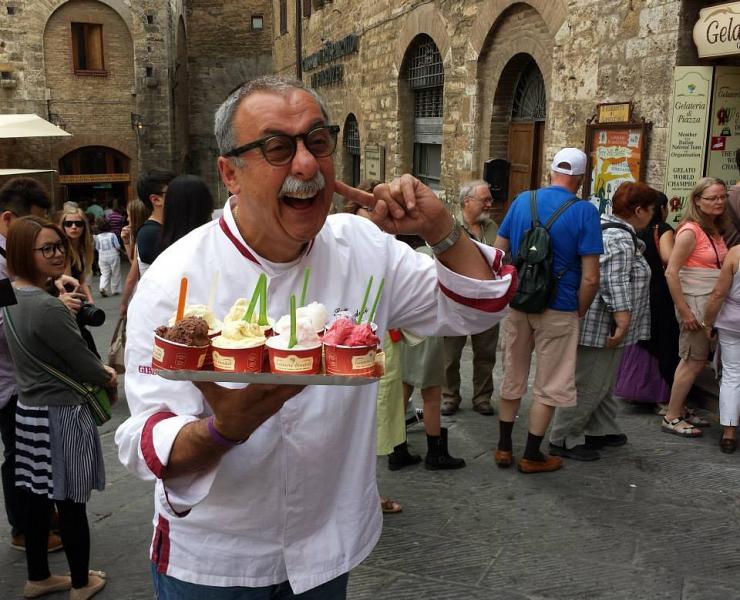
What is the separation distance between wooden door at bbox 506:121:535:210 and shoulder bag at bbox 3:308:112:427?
722cm

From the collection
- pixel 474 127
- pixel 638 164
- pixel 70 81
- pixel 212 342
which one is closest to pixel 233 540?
pixel 212 342

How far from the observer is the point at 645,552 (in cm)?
373

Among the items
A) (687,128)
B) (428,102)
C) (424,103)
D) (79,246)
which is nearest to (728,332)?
(687,128)

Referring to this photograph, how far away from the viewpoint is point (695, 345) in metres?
5.16

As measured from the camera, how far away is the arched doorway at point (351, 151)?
57.1 ft

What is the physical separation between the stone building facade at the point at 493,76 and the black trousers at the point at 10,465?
574 centimetres

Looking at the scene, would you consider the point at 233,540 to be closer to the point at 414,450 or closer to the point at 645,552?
the point at 645,552

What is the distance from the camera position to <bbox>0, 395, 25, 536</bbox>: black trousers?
3.64 m

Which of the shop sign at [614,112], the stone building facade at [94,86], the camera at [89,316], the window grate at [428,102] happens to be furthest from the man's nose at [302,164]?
the stone building facade at [94,86]

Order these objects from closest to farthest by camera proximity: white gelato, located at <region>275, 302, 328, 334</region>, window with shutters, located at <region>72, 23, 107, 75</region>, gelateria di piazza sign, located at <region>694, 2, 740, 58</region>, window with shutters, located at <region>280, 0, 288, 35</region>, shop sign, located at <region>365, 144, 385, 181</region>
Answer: white gelato, located at <region>275, 302, 328, 334</region>
gelateria di piazza sign, located at <region>694, 2, 740, 58</region>
shop sign, located at <region>365, 144, 385, 181</region>
window with shutters, located at <region>72, 23, 107, 75</region>
window with shutters, located at <region>280, 0, 288, 35</region>

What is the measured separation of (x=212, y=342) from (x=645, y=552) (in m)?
3.00

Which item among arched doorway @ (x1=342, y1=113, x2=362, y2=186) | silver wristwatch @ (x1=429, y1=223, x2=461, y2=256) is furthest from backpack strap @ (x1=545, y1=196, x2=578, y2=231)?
arched doorway @ (x1=342, y1=113, x2=362, y2=186)

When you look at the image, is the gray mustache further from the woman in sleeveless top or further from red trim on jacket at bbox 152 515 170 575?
the woman in sleeveless top

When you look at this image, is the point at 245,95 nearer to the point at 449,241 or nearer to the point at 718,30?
the point at 449,241
